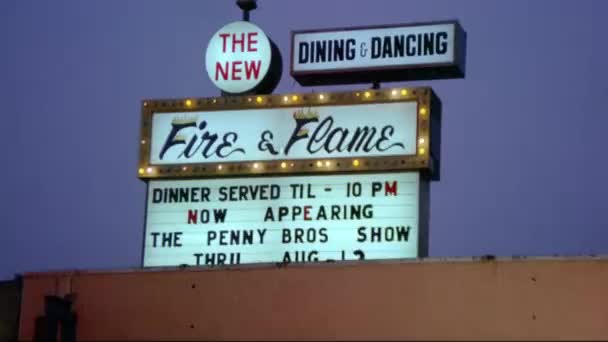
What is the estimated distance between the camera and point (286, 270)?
60.2 ft

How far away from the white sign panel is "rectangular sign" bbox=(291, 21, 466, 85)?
707 millimetres

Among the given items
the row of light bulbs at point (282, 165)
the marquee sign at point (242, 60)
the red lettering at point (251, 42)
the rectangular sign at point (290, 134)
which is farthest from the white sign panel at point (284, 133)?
the red lettering at point (251, 42)

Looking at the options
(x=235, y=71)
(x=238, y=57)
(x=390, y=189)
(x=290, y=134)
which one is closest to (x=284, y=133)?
(x=290, y=134)

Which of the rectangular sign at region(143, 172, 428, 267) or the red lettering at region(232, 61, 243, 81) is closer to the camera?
the rectangular sign at region(143, 172, 428, 267)

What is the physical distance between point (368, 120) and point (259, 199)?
5.91 ft

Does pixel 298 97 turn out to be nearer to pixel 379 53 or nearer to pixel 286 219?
pixel 379 53

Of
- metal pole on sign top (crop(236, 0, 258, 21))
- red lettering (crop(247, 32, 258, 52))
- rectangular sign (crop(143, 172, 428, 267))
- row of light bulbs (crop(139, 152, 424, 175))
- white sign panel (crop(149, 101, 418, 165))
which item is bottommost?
rectangular sign (crop(143, 172, 428, 267))

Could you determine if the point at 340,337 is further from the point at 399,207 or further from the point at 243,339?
the point at 399,207

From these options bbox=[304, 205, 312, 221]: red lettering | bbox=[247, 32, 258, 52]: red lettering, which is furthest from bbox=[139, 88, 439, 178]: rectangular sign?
bbox=[247, 32, 258, 52]: red lettering

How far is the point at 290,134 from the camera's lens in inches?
907

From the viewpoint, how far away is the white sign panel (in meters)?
22.5

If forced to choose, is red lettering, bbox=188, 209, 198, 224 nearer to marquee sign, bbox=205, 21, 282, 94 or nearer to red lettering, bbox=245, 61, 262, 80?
marquee sign, bbox=205, 21, 282, 94

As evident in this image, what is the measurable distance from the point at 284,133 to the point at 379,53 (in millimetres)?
1704

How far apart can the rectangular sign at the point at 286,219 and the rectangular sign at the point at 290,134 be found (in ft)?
0.62
